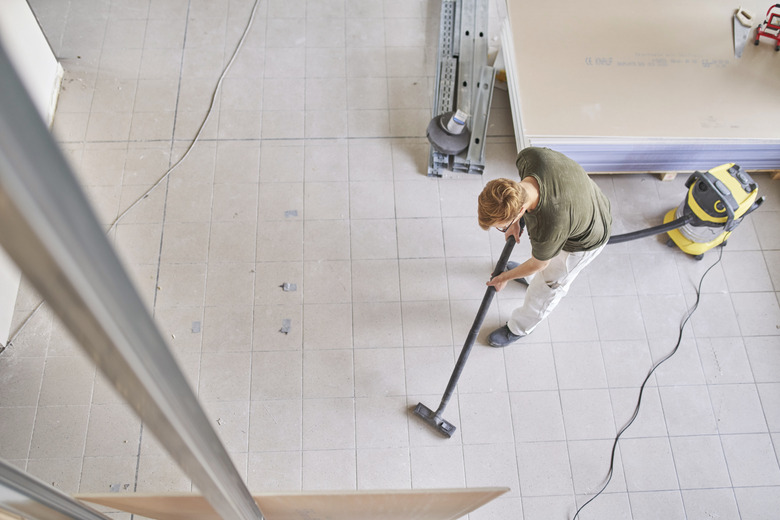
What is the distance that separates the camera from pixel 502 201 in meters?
1.96

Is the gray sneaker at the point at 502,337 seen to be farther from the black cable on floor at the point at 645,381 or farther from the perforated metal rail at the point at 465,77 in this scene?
the perforated metal rail at the point at 465,77

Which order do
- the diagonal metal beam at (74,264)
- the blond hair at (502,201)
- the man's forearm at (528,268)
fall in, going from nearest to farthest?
the diagonal metal beam at (74,264)
the blond hair at (502,201)
the man's forearm at (528,268)

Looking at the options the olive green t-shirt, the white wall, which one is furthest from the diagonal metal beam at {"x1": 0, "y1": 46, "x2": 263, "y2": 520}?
the white wall

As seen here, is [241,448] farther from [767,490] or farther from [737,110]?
[737,110]

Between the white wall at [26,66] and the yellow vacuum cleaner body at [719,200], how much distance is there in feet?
11.0

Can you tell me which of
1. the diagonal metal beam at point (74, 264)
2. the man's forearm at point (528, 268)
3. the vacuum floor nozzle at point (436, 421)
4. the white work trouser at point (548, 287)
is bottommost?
the vacuum floor nozzle at point (436, 421)

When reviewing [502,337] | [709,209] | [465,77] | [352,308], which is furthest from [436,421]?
[465,77]

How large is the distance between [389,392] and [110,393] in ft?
4.72

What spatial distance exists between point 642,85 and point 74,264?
3436mm

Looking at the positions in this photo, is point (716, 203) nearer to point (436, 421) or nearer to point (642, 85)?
point (642, 85)

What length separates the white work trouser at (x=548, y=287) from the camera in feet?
8.29

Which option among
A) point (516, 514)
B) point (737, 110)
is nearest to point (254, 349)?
point (516, 514)

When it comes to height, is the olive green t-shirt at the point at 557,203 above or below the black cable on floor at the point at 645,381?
above

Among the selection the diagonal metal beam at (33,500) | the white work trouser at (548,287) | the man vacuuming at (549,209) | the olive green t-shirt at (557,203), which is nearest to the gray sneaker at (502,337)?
the white work trouser at (548,287)
